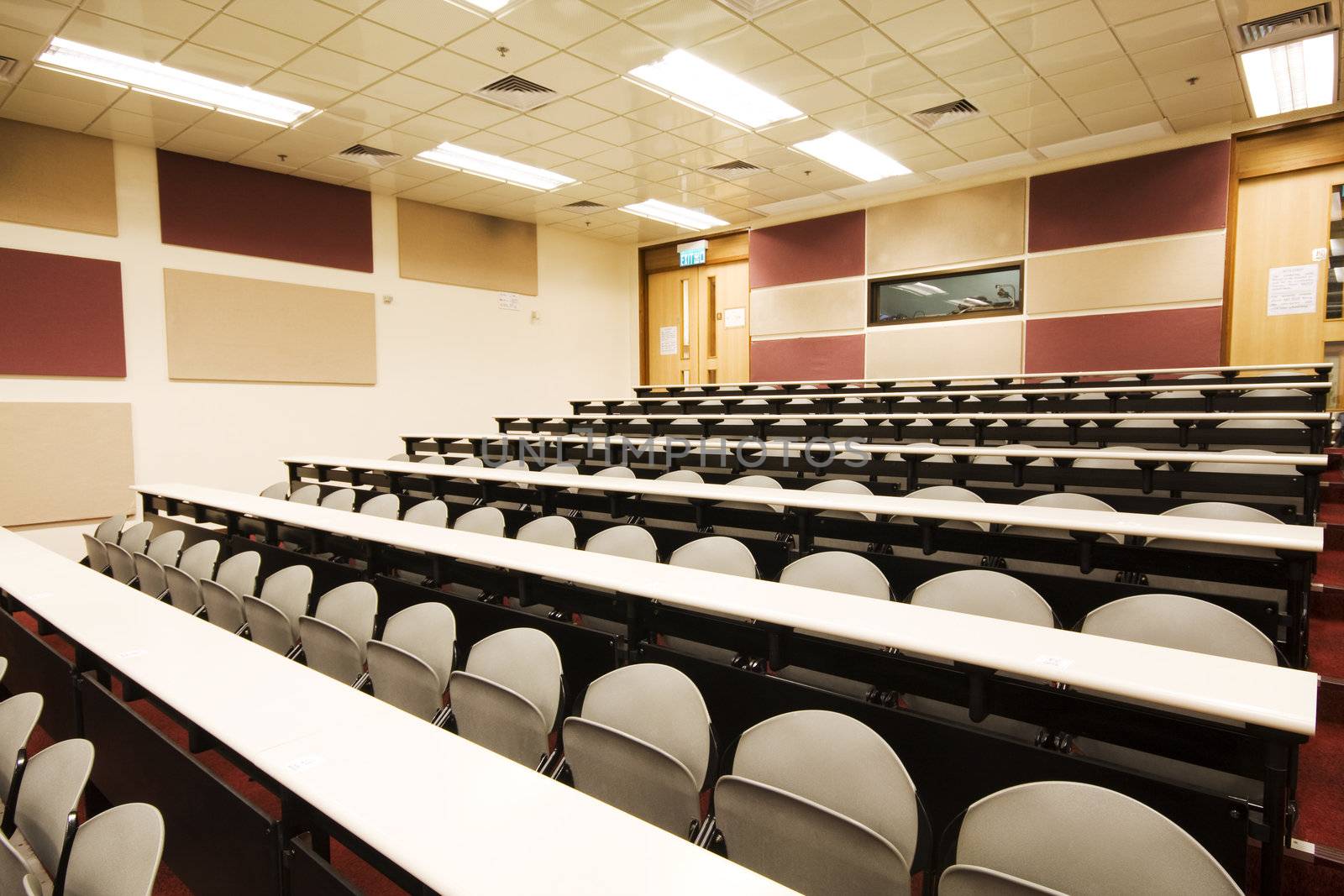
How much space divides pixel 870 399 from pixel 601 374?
4.60 m

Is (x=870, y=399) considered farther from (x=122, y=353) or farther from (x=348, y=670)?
(x=122, y=353)

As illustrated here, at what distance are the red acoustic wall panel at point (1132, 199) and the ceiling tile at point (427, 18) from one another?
223 inches

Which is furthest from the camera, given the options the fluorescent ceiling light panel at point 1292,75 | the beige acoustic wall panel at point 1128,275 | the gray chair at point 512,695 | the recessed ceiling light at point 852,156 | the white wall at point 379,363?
the recessed ceiling light at point 852,156

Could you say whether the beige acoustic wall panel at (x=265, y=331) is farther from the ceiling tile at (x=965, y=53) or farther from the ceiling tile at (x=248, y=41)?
the ceiling tile at (x=965, y=53)

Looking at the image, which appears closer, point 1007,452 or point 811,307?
point 1007,452

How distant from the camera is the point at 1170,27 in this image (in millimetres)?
4539

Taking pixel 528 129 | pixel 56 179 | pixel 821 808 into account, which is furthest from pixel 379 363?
pixel 821 808

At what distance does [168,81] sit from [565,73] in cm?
285

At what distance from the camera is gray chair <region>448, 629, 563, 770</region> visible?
1.83m

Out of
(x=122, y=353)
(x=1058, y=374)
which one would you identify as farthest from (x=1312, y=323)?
(x=122, y=353)

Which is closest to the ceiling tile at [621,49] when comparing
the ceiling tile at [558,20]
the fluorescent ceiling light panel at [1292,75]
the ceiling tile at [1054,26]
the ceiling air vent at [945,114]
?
the ceiling tile at [558,20]

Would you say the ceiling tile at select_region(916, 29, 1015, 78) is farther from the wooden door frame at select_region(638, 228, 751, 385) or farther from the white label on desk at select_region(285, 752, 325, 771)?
the white label on desk at select_region(285, 752, 325, 771)

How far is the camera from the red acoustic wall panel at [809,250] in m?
8.49

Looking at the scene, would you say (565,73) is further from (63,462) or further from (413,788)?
(63,462)
